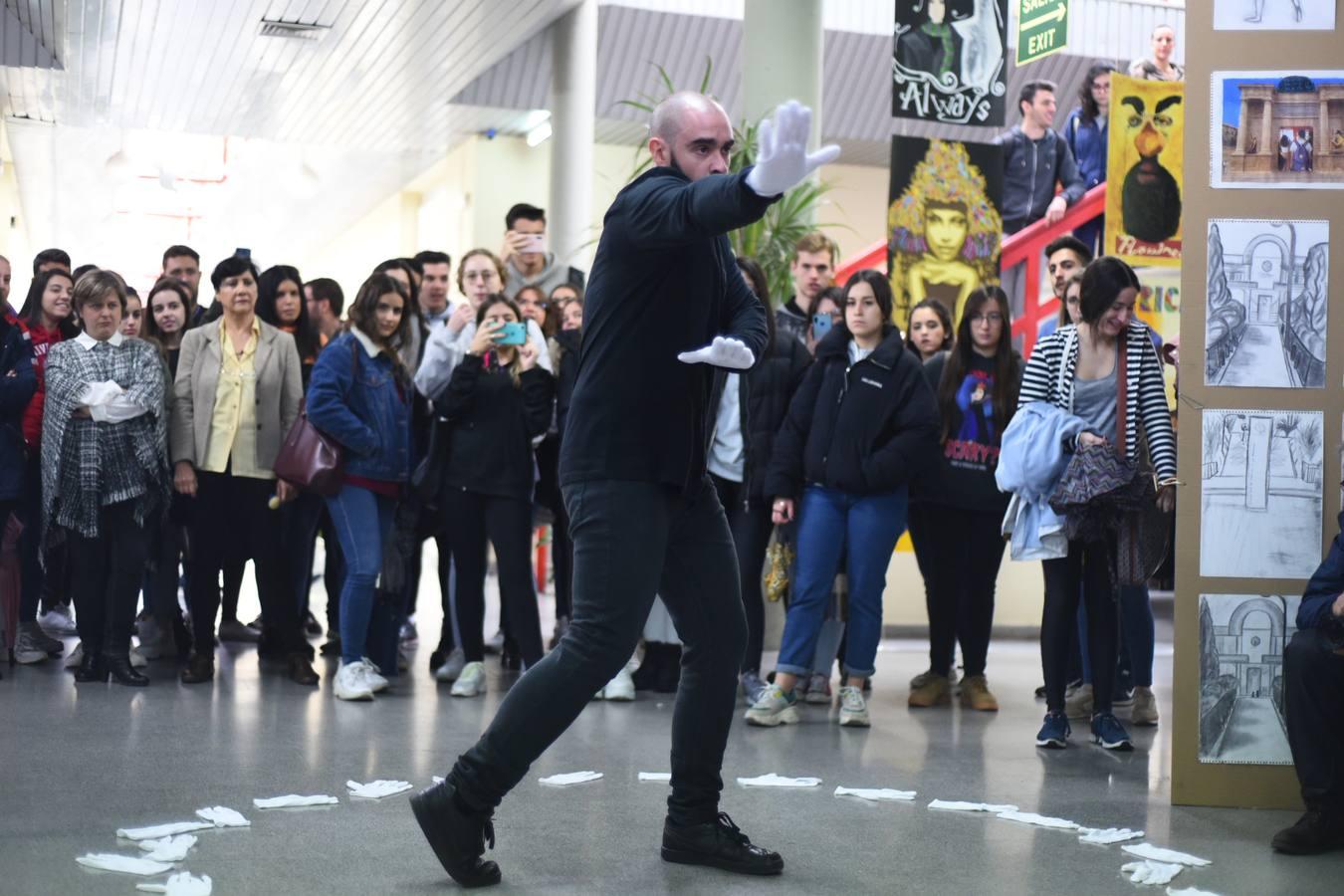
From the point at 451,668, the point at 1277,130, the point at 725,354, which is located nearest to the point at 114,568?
the point at 451,668

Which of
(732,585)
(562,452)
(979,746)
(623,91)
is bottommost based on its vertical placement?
(979,746)

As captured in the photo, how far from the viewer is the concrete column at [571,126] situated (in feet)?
36.6

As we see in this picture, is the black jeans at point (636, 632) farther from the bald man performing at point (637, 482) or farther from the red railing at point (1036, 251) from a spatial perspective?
the red railing at point (1036, 251)

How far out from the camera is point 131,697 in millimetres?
5406

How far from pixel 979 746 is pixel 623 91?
946 cm

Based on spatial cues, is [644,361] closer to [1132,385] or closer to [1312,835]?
[1312,835]

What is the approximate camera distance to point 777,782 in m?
4.14

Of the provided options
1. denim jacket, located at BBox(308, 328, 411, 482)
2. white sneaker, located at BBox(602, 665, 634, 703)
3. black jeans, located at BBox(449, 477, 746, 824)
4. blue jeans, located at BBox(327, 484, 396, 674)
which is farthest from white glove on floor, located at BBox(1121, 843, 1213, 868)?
denim jacket, located at BBox(308, 328, 411, 482)

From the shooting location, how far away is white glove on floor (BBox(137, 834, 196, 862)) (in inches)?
125

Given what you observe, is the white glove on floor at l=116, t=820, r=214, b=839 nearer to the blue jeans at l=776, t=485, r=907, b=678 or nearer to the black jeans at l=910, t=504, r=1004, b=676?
the blue jeans at l=776, t=485, r=907, b=678

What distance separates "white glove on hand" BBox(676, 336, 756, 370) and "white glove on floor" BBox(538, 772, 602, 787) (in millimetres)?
1513

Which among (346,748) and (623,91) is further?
(623,91)

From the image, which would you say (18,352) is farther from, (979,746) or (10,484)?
(979,746)

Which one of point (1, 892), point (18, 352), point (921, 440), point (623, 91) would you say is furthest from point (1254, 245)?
point (623, 91)
